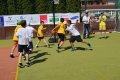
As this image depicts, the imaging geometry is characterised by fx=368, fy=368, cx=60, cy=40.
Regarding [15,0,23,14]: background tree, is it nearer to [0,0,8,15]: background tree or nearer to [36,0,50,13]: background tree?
[0,0,8,15]: background tree

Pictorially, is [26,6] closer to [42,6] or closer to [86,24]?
[42,6]

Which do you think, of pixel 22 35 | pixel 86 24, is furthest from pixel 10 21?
pixel 22 35

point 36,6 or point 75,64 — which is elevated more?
point 36,6

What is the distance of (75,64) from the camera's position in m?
13.9

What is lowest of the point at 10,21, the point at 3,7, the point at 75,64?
the point at 75,64

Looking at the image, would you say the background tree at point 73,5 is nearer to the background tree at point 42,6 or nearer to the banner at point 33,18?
the background tree at point 42,6

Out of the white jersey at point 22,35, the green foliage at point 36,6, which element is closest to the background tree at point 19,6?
the green foliage at point 36,6

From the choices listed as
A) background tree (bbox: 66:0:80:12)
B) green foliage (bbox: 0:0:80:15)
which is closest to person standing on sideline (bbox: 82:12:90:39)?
green foliage (bbox: 0:0:80:15)

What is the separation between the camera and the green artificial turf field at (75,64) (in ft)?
39.3

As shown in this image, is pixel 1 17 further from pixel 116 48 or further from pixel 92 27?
pixel 116 48

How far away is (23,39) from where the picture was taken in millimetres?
13898

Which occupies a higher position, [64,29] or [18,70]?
[64,29]

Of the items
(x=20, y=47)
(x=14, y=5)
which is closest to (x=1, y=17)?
(x=20, y=47)

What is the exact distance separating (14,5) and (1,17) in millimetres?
21239
